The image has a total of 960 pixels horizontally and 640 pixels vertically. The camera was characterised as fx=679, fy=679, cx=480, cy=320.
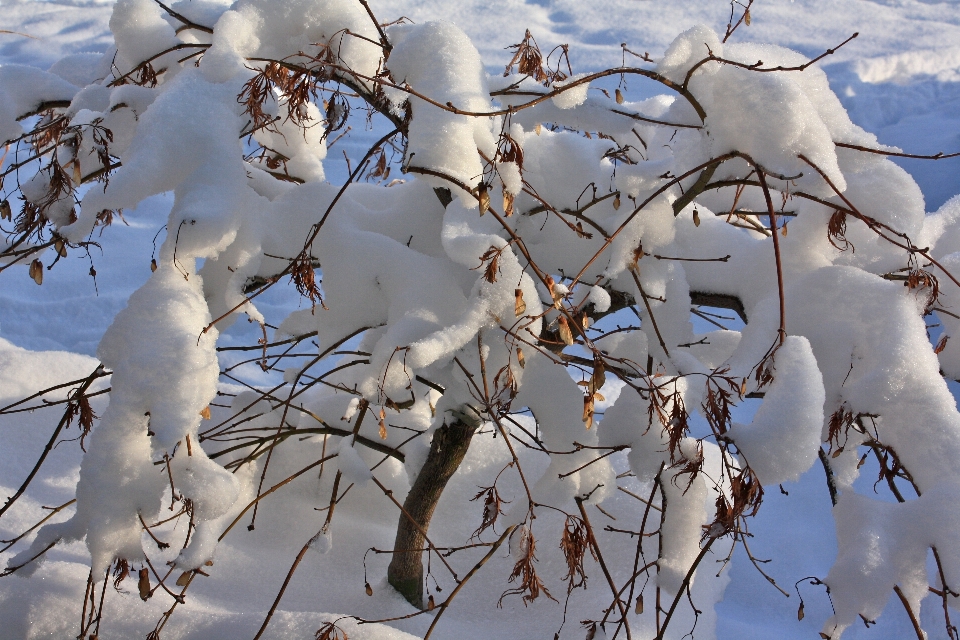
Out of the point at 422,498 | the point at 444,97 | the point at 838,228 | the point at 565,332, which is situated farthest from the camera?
the point at 422,498

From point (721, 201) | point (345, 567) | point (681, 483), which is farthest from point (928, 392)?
point (345, 567)

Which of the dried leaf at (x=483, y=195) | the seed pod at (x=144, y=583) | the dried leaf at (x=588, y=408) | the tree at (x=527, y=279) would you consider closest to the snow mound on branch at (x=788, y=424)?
the tree at (x=527, y=279)

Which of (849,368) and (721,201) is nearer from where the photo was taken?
(849,368)

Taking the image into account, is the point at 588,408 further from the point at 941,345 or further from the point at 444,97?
the point at 941,345

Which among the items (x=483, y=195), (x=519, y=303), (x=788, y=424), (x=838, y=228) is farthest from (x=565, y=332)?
(x=838, y=228)

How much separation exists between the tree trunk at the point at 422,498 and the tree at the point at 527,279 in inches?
2.6

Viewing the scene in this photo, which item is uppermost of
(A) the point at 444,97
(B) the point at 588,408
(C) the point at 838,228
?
(A) the point at 444,97

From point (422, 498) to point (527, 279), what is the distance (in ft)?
2.35

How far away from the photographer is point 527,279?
1.01 meters

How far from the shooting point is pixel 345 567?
1632 millimetres

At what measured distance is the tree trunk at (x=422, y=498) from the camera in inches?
56.7

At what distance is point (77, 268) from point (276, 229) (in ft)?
10.1

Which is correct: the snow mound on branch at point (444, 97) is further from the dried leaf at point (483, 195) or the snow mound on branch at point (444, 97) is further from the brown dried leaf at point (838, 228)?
the brown dried leaf at point (838, 228)

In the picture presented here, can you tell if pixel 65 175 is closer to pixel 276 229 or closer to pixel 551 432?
pixel 276 229
